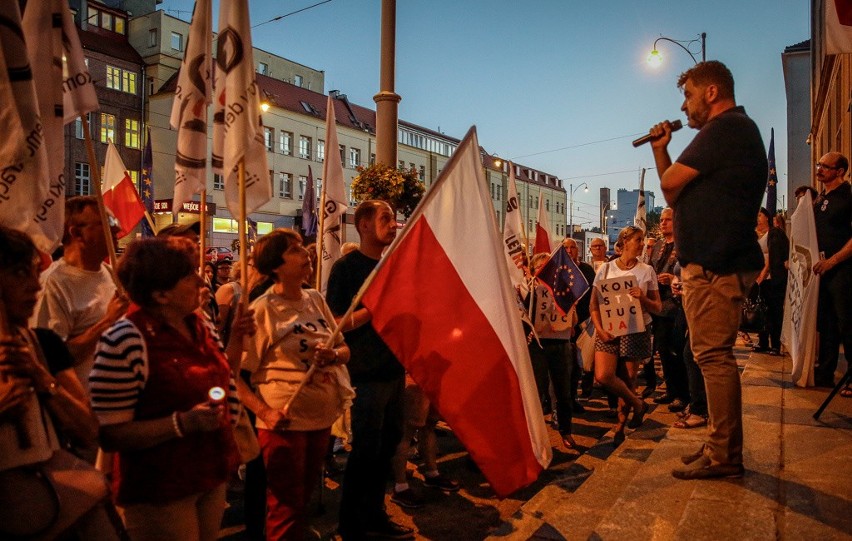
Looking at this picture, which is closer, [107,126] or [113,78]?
[107,126]

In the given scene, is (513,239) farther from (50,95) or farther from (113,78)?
(113,78)

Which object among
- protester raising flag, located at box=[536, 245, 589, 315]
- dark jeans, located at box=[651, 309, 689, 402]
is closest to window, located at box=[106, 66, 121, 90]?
protester raising flag, located at box=[536, 245, 589, 315]

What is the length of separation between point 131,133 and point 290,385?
43.3m

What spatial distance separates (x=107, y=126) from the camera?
40438 mm

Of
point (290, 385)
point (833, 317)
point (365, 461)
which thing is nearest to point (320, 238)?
point (365, 461)

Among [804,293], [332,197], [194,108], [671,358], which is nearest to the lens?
[194,108]

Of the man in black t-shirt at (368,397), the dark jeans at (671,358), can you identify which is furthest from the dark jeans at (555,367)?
the man in black t-shirt at (368,397)

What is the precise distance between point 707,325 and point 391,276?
5.90ft

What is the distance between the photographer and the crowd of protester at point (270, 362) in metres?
2.21

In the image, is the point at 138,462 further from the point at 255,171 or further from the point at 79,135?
the point at 79,135

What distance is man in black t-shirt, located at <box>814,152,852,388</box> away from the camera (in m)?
5.95

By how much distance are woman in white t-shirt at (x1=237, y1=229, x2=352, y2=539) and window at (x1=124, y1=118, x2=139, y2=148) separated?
4257 cm

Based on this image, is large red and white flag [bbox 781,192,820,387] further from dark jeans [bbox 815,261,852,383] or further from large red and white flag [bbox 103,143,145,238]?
large red and white flag [bbox 103,143,145,238]

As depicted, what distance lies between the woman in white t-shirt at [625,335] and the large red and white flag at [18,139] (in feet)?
16.8
